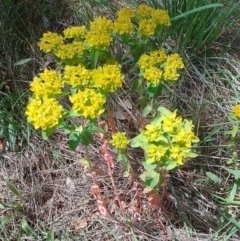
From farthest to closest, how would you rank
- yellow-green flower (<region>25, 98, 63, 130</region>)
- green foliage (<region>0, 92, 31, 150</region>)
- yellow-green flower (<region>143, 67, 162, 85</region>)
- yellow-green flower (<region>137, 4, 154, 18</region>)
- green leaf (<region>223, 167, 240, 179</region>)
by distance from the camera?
green foliage (<region>0, 92, 31, 150</region>) < green leaf (<region>223, 167, 240, 179</region>) < yellow-green flower (<region>137, 4, 154, 18</region>) < yellow-green flower (<region>143, 67, 162, 85</region>) < yellow-green flower (<region>25, 98, 63, 130</region>)

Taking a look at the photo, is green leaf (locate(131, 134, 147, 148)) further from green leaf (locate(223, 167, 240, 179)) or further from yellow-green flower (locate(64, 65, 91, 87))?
green leaf (locate(223, 167, 240, 179))

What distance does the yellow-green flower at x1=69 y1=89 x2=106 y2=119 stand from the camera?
143 cm

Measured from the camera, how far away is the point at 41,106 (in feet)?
4.65

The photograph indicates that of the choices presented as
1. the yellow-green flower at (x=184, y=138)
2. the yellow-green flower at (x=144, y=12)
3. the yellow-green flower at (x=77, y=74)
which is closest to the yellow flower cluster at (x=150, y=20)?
the yellow-green flower at (x=144, y=12)

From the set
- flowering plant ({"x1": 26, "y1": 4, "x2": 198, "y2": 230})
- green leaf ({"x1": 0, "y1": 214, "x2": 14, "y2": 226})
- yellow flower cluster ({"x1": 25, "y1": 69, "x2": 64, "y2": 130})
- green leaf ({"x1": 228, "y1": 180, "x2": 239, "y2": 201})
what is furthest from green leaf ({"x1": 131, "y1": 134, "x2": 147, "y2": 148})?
green leaf ({"x1": 0, "y1": 214, "x2": 14, "y2": 226})

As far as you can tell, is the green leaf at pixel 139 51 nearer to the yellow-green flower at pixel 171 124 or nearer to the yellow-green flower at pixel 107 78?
the yellow-green flower at pixel 107 78

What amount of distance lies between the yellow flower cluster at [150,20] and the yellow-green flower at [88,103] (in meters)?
0.27

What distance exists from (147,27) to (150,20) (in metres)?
0.03

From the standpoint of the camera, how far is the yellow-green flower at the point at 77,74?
1.50 metres

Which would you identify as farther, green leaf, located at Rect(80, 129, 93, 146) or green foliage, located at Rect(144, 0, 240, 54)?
green foliage, located at Rect(144, 0, 240, 54)

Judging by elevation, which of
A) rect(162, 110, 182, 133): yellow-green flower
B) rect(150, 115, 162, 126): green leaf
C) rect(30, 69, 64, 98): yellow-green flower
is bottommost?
rect(150, 115, 162, 126): green leaf

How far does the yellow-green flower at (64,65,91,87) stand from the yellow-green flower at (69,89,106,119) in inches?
2.7

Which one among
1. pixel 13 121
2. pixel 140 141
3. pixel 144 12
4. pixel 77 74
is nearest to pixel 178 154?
pixel 140 141

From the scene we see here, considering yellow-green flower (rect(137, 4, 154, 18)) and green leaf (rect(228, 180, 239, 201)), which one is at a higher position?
yellow-green flower (rect(137, 4, 154, 18))
